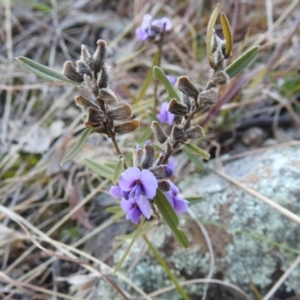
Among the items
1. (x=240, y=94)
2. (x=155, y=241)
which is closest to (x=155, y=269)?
(x=155, y=241)

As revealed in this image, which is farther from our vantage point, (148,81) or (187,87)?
Result: (148,81)

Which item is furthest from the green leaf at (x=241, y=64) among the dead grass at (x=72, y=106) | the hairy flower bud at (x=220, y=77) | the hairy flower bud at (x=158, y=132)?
the dead grass at (x=72, y=106)

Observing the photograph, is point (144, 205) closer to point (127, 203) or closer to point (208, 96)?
point (127, 203)

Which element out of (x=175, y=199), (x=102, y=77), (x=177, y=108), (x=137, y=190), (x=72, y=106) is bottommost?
(x=72, y=106)

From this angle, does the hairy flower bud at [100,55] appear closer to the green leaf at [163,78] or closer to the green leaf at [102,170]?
the green leaf at [163,78]

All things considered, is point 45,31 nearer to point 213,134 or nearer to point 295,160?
point 213,134

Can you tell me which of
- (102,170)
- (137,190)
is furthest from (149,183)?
(102,170)
